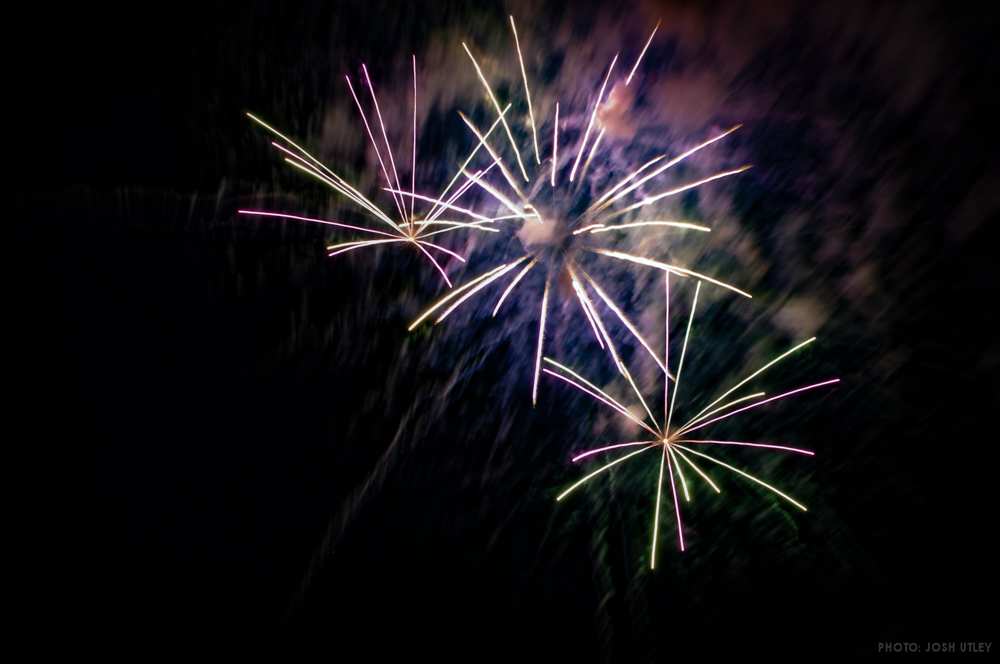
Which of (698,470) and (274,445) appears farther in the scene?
(274,445)

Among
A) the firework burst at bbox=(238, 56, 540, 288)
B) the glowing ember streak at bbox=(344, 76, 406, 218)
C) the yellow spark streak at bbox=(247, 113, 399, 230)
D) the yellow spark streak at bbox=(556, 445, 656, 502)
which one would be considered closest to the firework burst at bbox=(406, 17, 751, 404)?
the firework burst at bbox=(238, 56, 540, 288)

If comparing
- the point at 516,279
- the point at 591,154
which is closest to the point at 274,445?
the point at 516,279

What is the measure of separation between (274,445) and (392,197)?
196 cm

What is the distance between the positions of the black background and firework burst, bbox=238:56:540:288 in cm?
20

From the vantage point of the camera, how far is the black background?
8.17 ft

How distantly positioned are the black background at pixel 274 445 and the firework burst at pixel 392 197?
0.66 feet

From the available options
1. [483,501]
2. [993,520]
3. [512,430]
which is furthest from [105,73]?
[993,520]

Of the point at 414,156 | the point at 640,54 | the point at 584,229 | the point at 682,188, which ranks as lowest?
the point at 584,229

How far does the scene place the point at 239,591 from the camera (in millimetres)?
3141

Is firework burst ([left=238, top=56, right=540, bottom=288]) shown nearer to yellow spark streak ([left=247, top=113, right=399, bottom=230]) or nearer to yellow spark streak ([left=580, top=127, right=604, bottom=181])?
yellow spark streak ([left=247, top=113, right=399, bottom=230])

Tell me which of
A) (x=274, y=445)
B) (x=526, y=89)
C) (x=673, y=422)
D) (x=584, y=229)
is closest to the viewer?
(x=584, y=229)

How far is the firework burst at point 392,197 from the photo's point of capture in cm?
267

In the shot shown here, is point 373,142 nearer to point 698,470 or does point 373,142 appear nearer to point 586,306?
point 586,306

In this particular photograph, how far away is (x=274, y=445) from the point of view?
3127 millimetres
